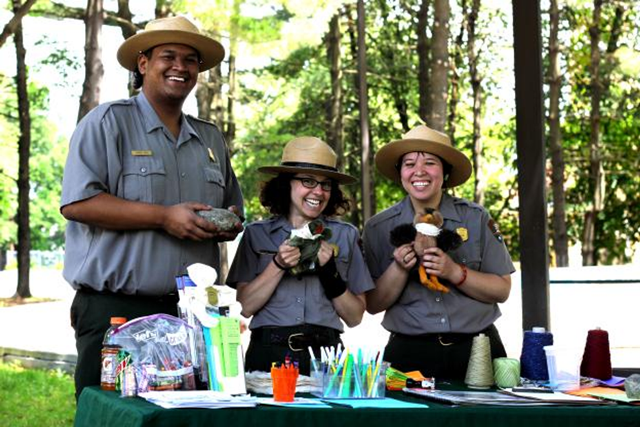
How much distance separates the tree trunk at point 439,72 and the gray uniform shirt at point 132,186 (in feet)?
35.1

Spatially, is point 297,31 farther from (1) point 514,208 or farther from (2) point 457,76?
(1) point 514,208

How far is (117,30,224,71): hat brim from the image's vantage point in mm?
3236

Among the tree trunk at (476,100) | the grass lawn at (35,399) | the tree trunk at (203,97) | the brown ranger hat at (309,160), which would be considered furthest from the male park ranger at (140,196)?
the tree trunk at (476,100)

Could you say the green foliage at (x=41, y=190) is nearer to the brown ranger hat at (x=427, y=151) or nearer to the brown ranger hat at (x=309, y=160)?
the brown ranger hat at (x=427, y=151)

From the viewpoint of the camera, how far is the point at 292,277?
328cm

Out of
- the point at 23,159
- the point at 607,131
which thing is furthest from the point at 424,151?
the point at 607,131

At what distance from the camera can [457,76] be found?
879 inches

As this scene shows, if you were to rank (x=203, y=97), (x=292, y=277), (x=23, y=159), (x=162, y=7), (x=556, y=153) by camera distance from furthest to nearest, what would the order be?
(x=556, y=153), (x=23, y=159), (x=203, y=97), (x=162, y=7), (x=292, y=277)

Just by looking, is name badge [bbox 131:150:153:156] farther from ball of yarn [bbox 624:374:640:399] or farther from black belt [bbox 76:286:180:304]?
ball of yarn [bbox 624:374:640:399]

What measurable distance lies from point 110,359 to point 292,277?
2.39ft

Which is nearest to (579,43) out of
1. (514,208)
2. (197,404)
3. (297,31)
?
(514,208)

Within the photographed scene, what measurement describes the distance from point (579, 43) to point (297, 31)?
357 inches

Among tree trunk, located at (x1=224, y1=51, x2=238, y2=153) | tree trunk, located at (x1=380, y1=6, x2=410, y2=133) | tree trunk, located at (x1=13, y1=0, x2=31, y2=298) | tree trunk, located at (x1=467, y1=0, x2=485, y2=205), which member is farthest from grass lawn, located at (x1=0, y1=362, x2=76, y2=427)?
tree trunk, located at (x1=380, y1=6, x2=410, y2=133)

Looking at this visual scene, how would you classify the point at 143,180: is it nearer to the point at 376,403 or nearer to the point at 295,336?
the point at 295,336
